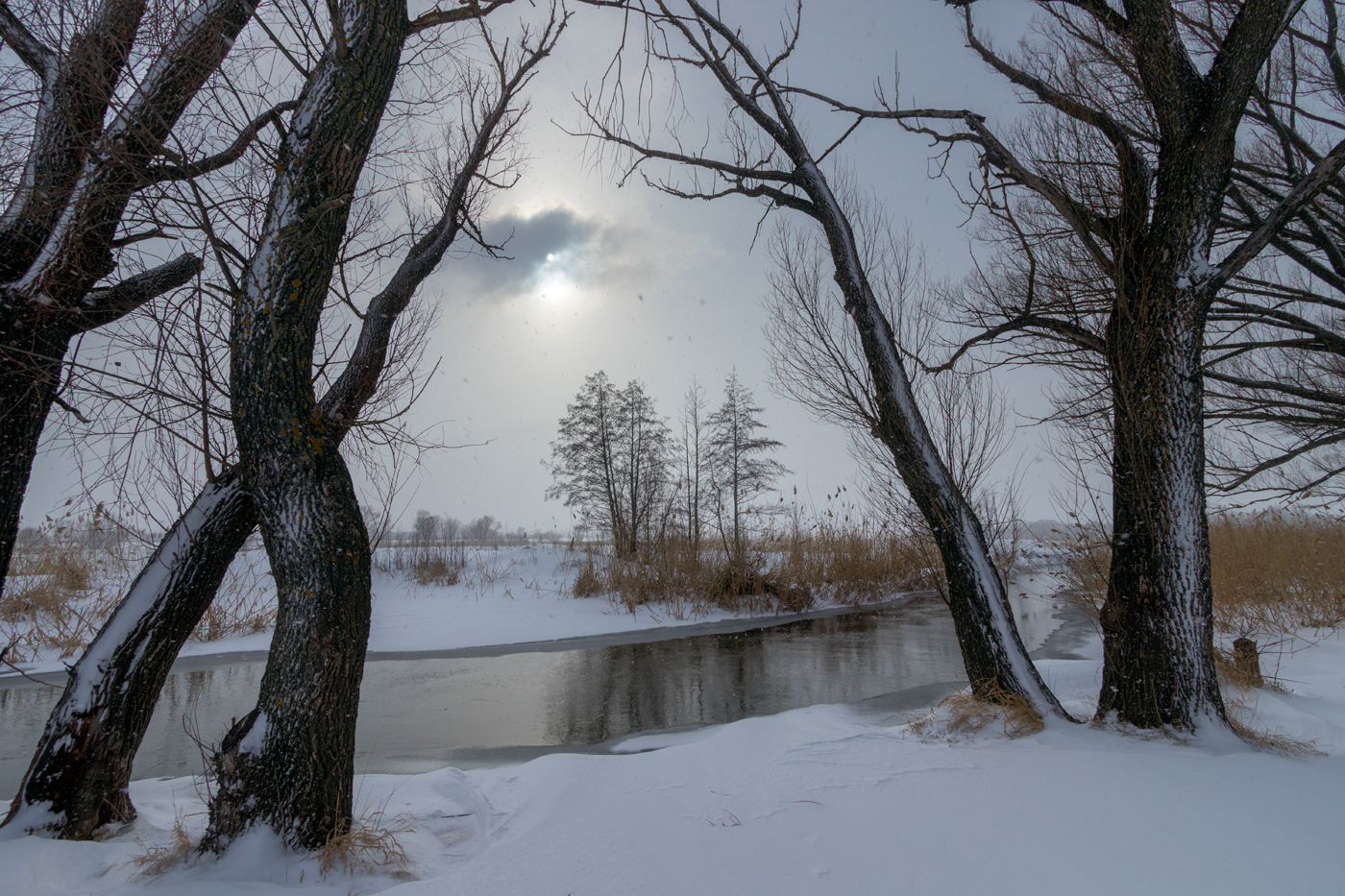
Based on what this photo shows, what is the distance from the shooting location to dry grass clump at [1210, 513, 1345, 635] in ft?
26.4

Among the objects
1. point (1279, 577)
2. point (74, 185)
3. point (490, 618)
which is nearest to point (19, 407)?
point (74, 185)

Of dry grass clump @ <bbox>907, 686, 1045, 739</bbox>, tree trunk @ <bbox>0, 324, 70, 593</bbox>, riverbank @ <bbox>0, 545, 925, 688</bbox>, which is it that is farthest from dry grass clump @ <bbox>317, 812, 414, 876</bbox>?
riverbank @ <bbox>0, 545, 925, 688</bbox>

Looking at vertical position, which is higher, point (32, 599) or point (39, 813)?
point (32, 599)

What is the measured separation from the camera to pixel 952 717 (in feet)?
13.1

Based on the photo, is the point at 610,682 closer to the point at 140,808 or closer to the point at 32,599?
the point at 140,808

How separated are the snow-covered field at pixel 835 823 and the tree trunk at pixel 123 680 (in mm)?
267

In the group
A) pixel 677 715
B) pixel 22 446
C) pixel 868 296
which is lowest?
pixel 677 715

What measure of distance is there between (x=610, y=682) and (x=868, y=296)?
4.87 m

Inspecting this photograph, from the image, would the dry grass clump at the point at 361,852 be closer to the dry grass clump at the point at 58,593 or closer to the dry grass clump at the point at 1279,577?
→ the dry grass clump at the point at 58,593

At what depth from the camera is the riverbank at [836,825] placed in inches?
85.0

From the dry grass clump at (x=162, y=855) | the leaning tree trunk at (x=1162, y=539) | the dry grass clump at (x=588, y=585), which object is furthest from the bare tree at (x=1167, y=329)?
the dry grass clump at (x=588, y=585)

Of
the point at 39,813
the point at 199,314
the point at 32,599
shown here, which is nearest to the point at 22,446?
the point at 199,314

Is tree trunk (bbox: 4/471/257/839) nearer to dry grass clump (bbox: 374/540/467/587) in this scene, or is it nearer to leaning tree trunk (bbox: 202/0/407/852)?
leaning tree trunk (bbox: 202/0/407/852)

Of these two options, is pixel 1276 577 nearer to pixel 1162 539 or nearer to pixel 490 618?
pixel 1162 539
